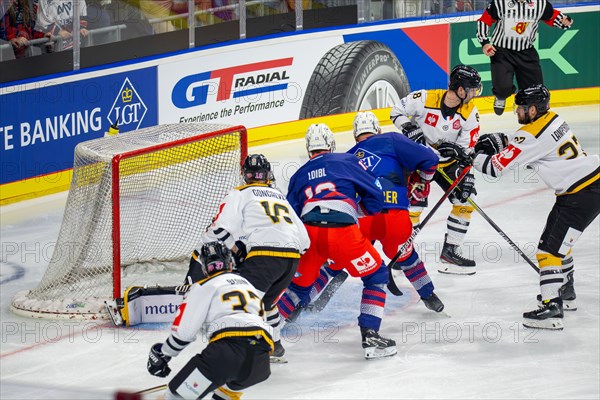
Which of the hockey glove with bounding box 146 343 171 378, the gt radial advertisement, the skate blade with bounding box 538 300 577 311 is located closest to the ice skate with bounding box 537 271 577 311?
the skate blade with bounding box 538 300 577 311

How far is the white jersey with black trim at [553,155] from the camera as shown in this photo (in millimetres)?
6199

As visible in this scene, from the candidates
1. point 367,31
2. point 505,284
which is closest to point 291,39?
point 367,31

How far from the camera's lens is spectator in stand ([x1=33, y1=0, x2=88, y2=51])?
29.4 feet

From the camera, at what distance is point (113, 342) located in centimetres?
611

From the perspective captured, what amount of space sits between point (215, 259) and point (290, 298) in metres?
1.58

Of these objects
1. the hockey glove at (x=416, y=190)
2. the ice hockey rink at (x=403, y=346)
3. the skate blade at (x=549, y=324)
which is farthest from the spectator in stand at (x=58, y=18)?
the skate blade at (x=549, y=324)

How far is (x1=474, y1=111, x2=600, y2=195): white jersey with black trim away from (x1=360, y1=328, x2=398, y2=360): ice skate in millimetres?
1201

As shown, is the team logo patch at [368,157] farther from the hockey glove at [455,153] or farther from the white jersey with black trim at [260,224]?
the white jersey with black trim at [260,224]

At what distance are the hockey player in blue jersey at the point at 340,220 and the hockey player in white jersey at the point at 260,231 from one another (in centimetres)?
31

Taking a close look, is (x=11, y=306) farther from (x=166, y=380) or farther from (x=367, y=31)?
(x=367, y=31)

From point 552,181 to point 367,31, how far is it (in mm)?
5075

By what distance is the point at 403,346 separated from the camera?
6.13 metres

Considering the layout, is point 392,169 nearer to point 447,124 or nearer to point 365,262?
point 365,262

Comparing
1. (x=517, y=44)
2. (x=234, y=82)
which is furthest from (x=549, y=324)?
(x=234, y=82)
